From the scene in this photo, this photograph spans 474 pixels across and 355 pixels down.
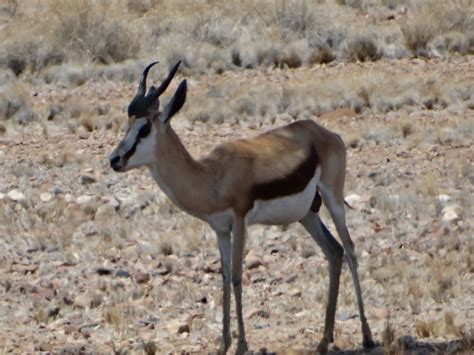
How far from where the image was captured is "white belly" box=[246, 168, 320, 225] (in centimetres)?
855

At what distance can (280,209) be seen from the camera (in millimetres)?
8578

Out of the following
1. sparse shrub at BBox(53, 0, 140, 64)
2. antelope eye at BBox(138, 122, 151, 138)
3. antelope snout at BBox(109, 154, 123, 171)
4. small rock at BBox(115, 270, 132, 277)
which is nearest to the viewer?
antelope snout at BBox(109, 154, 123, 171)

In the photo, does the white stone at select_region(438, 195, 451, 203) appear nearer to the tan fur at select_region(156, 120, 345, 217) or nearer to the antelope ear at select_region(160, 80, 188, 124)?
the tan fur at select_region(156, 120, 345, 217)

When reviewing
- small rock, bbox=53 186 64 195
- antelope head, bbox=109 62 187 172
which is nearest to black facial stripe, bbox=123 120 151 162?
antelope head, bbox=109 62 187 172

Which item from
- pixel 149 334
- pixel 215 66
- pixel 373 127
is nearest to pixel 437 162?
pixel 373 127

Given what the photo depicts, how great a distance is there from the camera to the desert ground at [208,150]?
9711mm

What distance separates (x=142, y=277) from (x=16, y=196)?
12.1 ft

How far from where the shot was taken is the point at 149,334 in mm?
9422

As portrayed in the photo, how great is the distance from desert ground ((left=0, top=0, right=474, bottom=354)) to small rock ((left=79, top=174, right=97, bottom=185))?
0.31 feet

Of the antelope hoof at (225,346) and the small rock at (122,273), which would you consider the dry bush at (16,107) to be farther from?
the antelope hoof at (225,346)

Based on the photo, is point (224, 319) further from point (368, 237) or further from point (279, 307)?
point (368, 237)

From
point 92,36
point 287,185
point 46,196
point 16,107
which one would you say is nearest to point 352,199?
point 46,196

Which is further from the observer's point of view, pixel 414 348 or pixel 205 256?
pixel 205 256

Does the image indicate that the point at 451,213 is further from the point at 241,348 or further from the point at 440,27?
the point at 440,27
